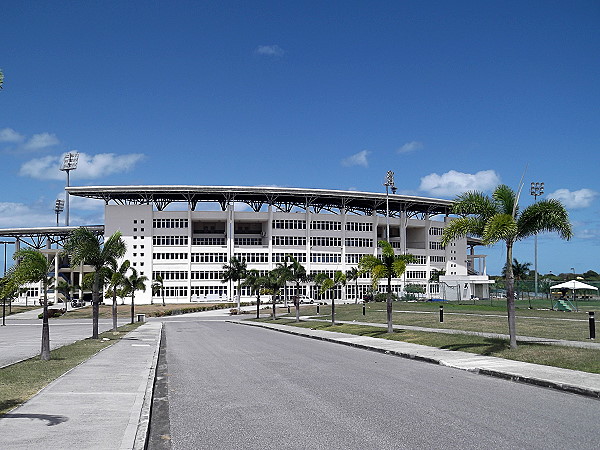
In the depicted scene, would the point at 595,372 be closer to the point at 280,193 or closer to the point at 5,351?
the point at 5,351

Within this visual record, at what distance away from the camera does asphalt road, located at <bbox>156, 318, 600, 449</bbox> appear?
29.2 ft

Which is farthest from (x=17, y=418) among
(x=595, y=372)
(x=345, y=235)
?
(x=345, y=235)

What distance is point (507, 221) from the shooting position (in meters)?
20.5

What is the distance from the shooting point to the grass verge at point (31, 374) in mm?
12944

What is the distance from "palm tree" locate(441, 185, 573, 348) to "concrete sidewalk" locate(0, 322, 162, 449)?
1157 cm

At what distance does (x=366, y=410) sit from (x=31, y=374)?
10.7m

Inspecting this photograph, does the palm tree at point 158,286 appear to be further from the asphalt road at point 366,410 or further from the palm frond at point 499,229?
the palm frond at point 499,229

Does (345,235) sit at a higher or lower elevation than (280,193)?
lower

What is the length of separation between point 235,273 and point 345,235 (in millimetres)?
36930

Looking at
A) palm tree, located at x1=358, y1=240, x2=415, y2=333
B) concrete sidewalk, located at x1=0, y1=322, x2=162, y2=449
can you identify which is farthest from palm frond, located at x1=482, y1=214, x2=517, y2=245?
palm tree, located at x1=358, y1=240, x2=415, y2=333

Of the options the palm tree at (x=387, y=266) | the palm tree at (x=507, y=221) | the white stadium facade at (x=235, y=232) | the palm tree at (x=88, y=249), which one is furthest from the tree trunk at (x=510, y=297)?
the white stadium facade at (x=235, y=232)

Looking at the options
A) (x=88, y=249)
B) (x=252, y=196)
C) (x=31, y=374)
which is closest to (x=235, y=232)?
(x=252, y=196)

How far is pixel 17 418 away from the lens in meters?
10.4

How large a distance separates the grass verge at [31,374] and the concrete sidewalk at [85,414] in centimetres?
33
